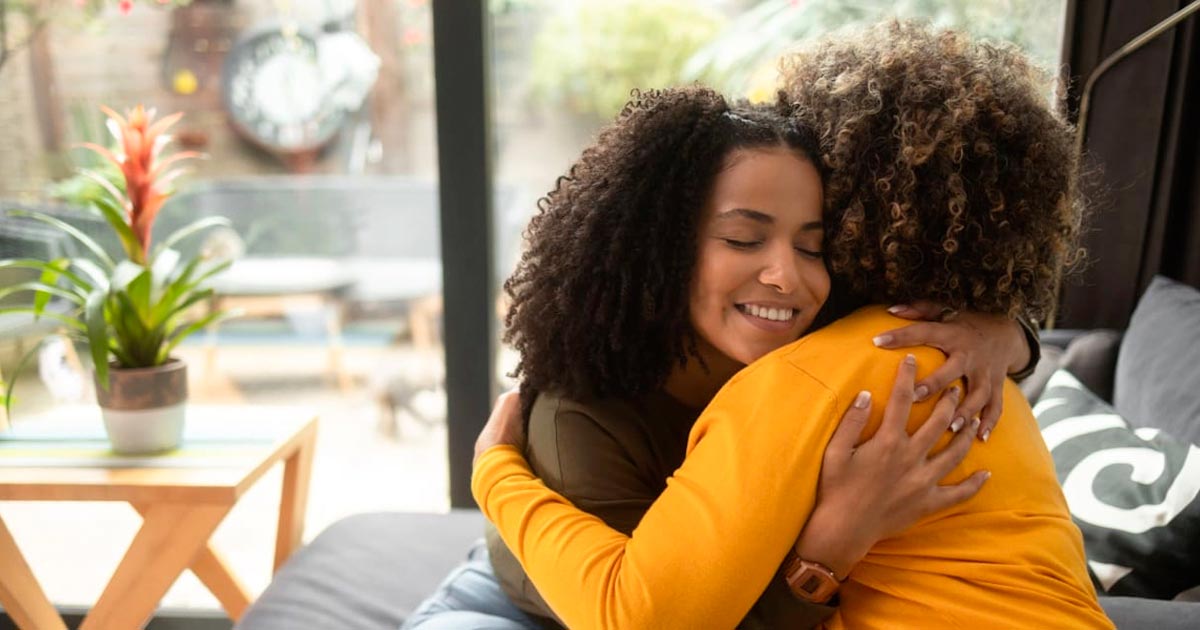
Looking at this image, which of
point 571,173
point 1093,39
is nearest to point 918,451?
point 571,173

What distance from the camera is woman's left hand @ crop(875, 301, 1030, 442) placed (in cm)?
88

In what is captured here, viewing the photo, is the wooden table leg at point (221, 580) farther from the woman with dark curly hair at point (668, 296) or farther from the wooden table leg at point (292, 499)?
the woman with dark curly hair at point (668, 296)

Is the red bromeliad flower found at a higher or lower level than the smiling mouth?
higher

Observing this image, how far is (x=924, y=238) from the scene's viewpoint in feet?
2.97

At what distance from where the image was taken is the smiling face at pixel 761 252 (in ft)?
3.06

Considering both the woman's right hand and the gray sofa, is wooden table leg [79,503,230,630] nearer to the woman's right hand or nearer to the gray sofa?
the gray sofa

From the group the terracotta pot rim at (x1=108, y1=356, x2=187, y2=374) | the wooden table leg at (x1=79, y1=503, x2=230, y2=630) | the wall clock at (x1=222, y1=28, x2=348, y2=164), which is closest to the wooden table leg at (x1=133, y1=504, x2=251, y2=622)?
the wooden table leg at (x1=79, y1=503, x2=230, y2=630)

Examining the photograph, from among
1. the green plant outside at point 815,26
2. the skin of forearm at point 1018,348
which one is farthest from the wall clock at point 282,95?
the skin of forearm at point 1018,348

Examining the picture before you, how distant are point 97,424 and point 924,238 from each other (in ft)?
5.69

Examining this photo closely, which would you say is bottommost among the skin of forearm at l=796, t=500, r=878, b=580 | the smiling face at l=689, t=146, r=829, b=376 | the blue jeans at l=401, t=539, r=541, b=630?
the blue jeans at l=401, t=539, r=541, b=630

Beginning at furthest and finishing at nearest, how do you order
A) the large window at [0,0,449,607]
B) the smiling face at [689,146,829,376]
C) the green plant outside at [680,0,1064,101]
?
1. the large window at [0,0,449,607]
2. the green plant outside at [680,0,1064,101]
3. the smiling face at [689,146,829,376]

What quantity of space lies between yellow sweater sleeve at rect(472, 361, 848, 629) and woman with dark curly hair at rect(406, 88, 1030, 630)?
0.26ft

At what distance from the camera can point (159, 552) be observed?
5.26ft

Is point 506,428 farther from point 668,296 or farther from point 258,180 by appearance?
point 258,180
